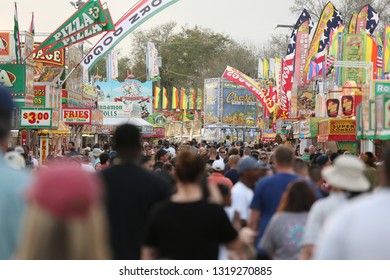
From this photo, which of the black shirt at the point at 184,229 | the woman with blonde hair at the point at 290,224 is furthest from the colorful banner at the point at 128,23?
the black shirt at the point at 184,229

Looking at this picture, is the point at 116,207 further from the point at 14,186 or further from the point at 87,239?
the point at 87,239

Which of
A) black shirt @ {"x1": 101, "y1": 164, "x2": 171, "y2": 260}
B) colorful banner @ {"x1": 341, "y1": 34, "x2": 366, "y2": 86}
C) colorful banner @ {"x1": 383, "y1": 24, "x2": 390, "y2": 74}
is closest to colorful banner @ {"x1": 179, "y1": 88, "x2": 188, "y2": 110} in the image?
colorful banner @ {"x1": 383, "y1": 24, "x2": 390, "y2": 74}

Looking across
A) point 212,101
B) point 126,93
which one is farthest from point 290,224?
point 212,101

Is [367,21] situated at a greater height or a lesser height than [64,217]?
greater

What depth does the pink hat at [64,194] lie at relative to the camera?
117 inches

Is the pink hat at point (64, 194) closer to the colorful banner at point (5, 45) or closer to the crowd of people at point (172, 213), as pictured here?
the crowd of people at point (172, 213)

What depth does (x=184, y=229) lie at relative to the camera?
5.36 meters

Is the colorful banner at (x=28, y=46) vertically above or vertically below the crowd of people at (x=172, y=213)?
above

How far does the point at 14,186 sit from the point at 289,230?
3.07 meters

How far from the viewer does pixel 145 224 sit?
5918mm

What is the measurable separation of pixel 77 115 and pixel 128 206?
33.7m

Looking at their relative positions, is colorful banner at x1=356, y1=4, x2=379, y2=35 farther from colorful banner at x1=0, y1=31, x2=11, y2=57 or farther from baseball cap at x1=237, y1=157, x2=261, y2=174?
baseball cap at x1=237, y1=157, x2=261, y2=174

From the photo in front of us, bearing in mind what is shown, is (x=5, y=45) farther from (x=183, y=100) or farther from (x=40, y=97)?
(x=183, y=100)

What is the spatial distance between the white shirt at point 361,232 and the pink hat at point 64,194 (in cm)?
103
